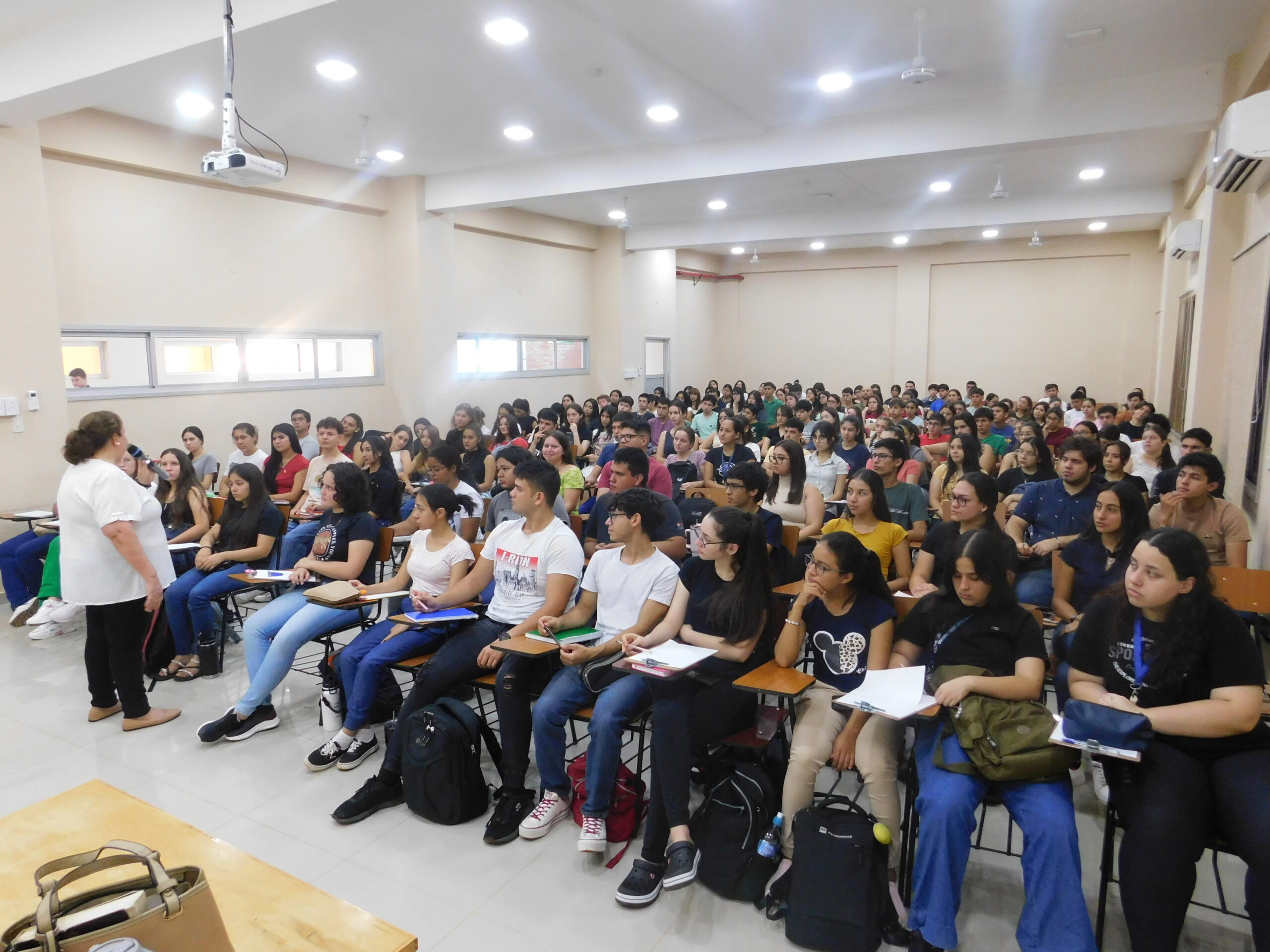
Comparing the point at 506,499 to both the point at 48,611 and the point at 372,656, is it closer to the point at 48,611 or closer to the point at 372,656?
the point at 372,656

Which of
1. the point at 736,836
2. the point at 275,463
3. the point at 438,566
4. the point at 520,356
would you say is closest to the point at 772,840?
the point at 736,836

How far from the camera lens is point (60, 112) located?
5723mm

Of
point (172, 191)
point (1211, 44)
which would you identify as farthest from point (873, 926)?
point (172, 191)

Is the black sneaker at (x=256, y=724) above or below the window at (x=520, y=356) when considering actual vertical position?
below

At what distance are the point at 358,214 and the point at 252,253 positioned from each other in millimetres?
1511

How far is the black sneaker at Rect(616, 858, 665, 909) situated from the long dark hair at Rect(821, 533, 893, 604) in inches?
47.1

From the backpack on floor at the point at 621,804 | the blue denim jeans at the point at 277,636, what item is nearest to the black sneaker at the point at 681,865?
the backpack on floor at the point at 621,804

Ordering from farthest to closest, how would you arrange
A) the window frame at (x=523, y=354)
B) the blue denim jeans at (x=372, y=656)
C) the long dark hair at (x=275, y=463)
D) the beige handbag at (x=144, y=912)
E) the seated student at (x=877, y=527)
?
the window frame at (x=523, y=354)
the long dark hair at (x=275, y=463)
the seated student at (x=877, y=527)
the blue denim jeans at (x=372, y=656)
the beige handbag at (x=144, y=912)

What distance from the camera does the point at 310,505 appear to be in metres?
5.68

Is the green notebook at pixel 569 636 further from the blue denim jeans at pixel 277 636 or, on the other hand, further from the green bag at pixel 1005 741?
the green bag at pixel 1005 741

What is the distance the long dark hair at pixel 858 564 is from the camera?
2801 mm

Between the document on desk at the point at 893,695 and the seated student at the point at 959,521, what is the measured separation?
0.99 m

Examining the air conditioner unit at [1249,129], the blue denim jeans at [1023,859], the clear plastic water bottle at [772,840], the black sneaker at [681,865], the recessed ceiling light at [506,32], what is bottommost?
the black sneaker at [681,865]

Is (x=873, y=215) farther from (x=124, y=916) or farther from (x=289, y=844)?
(x=124, y=916)
